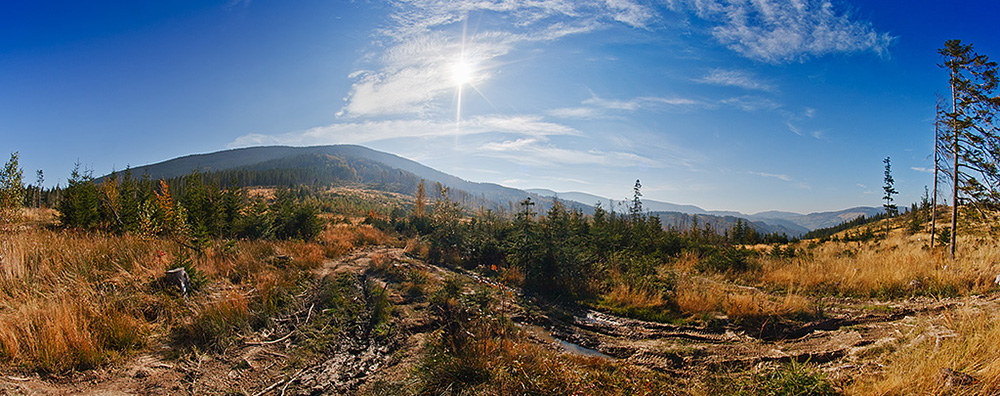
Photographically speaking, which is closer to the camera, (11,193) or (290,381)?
(290,381)

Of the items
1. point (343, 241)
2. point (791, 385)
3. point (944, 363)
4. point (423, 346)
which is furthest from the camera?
point (343, 241)

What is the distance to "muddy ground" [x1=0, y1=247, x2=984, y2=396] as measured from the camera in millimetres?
4066

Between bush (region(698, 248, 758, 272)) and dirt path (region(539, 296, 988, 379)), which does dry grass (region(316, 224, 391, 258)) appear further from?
bush (region(698, 248, 758, 272))

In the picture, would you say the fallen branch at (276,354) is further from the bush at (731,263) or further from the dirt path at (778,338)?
the bush at (731,263)

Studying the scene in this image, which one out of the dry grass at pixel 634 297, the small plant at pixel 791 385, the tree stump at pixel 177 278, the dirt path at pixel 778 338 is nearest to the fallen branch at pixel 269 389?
the tree stump at pixel 177 278

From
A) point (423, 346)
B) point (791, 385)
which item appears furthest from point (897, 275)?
point (423, 346)

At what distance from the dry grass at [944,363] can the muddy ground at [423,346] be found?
0.21 metres

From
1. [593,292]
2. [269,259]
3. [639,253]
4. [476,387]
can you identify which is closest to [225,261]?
[269,259]

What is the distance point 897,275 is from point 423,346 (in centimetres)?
1140

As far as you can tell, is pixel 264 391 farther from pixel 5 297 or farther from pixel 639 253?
pixel 639 253

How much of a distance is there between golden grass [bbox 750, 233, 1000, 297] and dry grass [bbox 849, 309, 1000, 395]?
4.37 meters

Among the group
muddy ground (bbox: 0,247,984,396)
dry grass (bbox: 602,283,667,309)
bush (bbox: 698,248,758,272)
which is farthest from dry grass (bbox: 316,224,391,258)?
bush (bbox: 698,248,758,272)

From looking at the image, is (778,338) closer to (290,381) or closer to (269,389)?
(290,381)

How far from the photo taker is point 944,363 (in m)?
3.68
